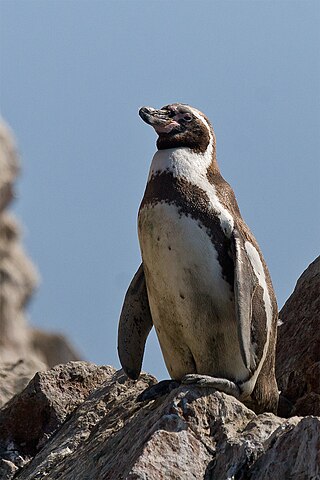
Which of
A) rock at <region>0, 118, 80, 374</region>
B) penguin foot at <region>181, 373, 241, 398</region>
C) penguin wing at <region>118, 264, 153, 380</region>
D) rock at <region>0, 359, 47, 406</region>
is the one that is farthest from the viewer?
rock at <region>0, 118, 80, 374</region>

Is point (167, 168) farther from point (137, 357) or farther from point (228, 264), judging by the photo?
point (137, 357)

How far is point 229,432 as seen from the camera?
7.31 m

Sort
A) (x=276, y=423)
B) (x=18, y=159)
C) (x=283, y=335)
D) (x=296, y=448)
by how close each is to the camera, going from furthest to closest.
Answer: (x=18, y=159)
(x=283, y=335)
(x=276, y=423)
(x=296, y=448)

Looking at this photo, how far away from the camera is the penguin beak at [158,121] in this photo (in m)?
8.48

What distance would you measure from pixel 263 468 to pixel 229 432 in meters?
0.44

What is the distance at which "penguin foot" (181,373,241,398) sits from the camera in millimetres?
7668

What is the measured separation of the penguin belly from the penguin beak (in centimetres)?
54

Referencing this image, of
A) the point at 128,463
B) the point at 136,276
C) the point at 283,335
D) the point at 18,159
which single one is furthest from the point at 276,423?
the point at 18,159

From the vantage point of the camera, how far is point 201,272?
8.09 metres

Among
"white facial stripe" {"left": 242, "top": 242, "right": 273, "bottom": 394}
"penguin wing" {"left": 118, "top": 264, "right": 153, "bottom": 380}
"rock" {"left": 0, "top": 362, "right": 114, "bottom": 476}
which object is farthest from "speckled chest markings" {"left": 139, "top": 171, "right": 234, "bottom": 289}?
"rock" {"left": 0, "top": 362, "right": 114, "bottom": 476}

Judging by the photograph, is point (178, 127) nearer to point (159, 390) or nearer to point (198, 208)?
point (198, 208)

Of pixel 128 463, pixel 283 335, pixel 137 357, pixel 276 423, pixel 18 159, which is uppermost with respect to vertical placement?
pixel 18 159

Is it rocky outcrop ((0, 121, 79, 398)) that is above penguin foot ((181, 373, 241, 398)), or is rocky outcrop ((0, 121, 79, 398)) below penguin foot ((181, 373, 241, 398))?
above

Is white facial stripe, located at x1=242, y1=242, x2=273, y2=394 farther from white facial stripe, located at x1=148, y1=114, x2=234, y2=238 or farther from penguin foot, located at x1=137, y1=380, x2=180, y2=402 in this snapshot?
penguin foot, located at x1=137, y1=380, x2=180, y2=402
